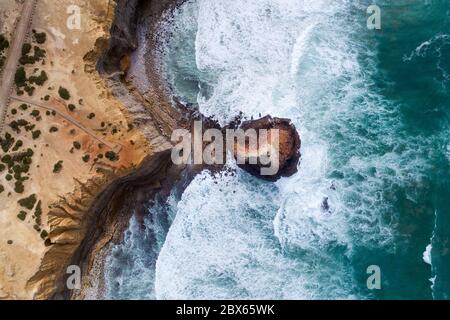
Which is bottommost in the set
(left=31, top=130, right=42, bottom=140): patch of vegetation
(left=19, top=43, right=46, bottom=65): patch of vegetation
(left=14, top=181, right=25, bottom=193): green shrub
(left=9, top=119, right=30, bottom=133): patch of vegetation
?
(left=14, top=181, right=25, bottom=193): green shrub

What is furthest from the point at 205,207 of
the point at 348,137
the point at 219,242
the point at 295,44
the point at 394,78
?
the point at 394,78

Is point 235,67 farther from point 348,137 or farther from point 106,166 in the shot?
point 106,166

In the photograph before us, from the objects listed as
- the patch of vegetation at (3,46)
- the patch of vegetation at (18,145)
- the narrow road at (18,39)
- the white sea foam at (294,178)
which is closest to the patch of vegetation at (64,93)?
the narrow road at (18,39)

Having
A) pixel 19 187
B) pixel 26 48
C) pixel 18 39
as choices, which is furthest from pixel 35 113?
pixel 18 39

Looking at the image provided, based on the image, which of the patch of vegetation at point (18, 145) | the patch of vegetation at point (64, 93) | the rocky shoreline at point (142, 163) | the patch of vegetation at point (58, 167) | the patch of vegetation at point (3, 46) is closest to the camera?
the patch of vegetation at point (58, 167)

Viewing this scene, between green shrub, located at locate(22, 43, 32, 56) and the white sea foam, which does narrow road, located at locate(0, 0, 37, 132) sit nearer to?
green shrub, located at locate(22, 43, 32, 56)

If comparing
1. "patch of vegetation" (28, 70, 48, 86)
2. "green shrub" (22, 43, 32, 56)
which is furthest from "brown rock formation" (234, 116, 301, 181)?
"green shrub" (22, 43, 32, 56)

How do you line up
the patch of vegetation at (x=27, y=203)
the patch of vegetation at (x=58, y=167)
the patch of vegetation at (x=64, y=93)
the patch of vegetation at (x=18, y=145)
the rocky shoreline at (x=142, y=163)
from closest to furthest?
the patch of vegetation at (x=27, y=203)
the patch of vegetation at (x=58, y=167)
the patch of vegetation at (x=18, y=145)
the patch of vegetation at (x=64, y=93)
the rocky shoreline at (x=142, y=163)

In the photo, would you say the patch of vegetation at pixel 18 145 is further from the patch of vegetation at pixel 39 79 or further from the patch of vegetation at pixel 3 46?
the patch of vegetation at pixel 3 46

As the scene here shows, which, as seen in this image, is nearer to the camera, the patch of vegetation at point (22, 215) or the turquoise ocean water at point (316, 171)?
the patch of vegetation at point (22, 215)
